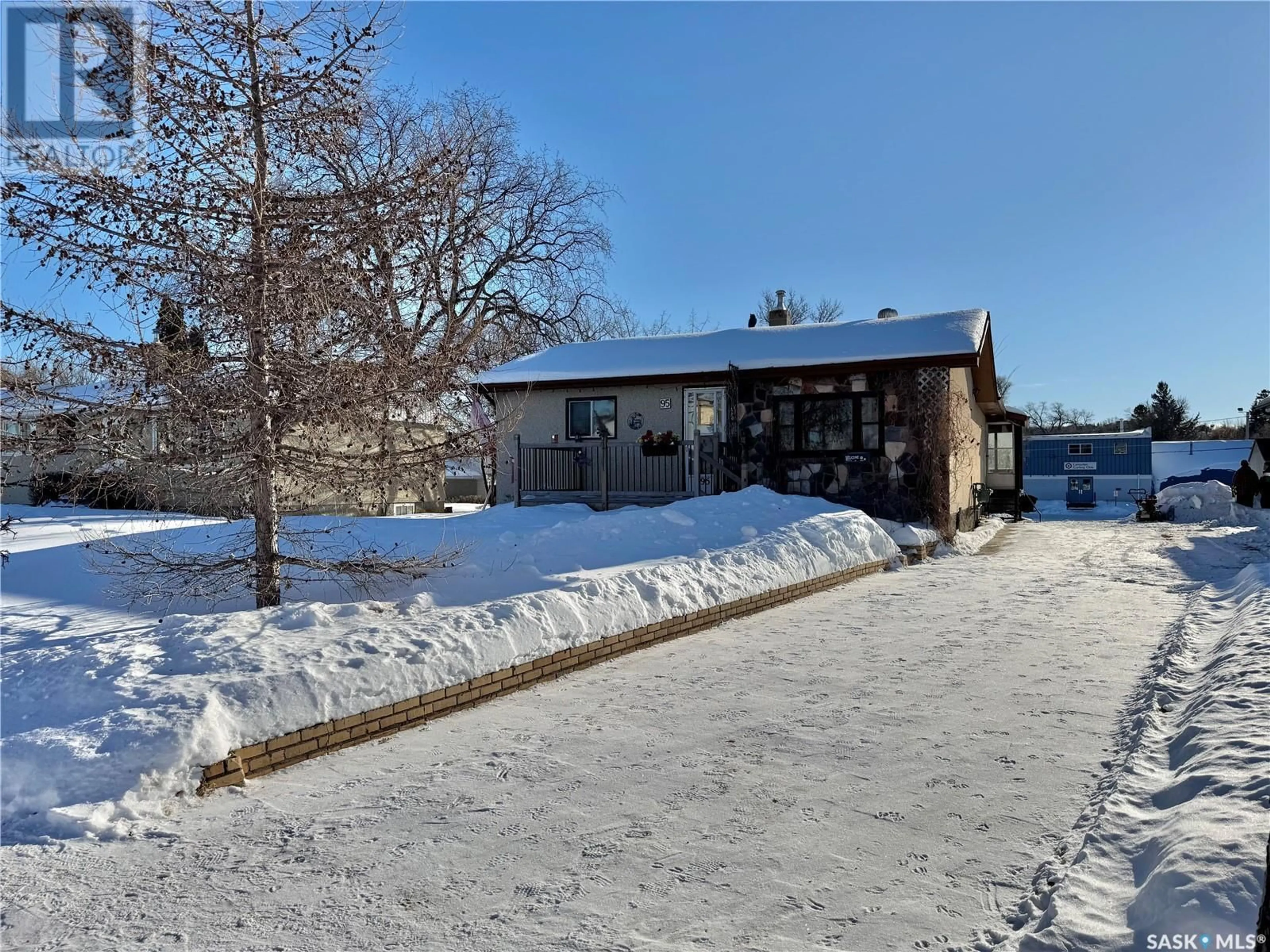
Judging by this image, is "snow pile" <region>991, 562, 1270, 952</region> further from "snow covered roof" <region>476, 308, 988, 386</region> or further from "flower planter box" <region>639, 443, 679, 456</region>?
"flower planter box" <region>639, 443, 679, 456</region>

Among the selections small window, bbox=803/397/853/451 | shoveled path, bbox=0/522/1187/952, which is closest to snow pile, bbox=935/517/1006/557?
small window, bbox=803/397/853/451

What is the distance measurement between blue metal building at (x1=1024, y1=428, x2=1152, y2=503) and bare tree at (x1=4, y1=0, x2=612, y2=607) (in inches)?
1214

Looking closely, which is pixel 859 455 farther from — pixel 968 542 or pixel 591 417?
pixel 591 417

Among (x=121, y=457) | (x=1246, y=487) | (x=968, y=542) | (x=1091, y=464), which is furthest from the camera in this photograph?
(x=1091, y=464)

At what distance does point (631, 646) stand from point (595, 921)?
4.28 metres

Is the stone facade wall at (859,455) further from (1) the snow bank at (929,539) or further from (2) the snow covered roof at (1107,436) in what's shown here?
(2) the snow covered roof at (1107,436)

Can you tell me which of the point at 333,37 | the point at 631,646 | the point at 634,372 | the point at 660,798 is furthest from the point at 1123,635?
the point at 634,372

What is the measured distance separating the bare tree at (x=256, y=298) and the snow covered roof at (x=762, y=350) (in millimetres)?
7991

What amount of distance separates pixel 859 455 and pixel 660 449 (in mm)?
3676

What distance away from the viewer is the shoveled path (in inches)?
111

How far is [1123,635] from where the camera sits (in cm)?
745

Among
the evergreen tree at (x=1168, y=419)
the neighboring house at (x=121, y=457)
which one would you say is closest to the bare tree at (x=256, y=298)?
the neighboring house at (x=121, y=457)

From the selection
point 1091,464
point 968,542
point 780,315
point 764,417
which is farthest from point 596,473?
point 1091,464

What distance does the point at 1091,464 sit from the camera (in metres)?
33.7
